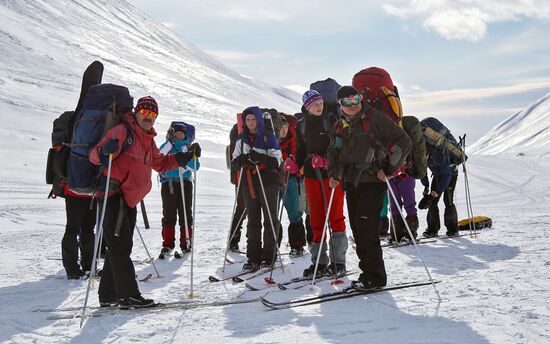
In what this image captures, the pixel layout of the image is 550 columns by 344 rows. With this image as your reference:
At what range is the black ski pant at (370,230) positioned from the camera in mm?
5480

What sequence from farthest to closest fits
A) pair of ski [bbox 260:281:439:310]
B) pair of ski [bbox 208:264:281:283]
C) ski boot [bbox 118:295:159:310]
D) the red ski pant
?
pair of ski [bbox 208:264:281:283]
the red ski pant
ski boot [bbox 118:295:159:310]
pair of ski [bbox 260:281:439:310]

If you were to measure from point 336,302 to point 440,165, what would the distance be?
197 inches

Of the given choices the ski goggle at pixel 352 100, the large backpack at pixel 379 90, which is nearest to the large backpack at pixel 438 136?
the large backpack at pixel 379 90

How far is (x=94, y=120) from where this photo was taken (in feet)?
17.6

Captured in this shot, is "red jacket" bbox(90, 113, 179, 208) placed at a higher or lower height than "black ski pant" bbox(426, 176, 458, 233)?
higher

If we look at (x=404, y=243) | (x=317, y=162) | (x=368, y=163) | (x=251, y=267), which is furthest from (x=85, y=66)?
(x=368, y=163)

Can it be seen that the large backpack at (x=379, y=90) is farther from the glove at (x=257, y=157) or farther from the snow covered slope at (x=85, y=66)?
the snow covered slope at (x=85, y=66)

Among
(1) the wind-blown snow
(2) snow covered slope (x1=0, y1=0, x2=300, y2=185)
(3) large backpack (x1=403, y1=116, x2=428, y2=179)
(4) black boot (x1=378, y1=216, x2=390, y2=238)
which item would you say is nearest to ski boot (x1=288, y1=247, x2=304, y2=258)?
(1) the wind-blown snow

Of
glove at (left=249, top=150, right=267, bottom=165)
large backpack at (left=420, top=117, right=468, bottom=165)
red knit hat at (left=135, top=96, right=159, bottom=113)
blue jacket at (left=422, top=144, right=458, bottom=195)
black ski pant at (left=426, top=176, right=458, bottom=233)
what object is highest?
red knit hat at (left=135, top=96, right=159, bottom=113)

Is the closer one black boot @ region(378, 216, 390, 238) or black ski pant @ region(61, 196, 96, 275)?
black ski pant @ region(61, 196, 96, 275)

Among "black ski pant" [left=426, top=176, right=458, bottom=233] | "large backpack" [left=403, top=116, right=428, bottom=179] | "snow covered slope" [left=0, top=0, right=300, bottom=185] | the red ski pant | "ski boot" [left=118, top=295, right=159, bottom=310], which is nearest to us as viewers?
"ski boot" [left=118, top=295, right=159, bottom=310]

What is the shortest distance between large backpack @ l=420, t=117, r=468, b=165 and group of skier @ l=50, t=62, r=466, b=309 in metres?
0.86

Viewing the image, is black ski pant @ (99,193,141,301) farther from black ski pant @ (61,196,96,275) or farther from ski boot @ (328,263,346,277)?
ski boot @ (328,263,346,277)

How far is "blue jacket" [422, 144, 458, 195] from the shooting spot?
30.7ft
